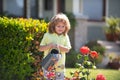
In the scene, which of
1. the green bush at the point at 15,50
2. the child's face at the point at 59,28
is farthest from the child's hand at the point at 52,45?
the green bush at the point at 15,50

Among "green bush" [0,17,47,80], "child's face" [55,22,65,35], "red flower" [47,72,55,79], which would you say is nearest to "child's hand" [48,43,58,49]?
"child's face" [55,22,65,35]

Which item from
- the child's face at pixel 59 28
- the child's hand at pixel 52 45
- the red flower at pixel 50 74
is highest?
the child's face at pixel 59 28

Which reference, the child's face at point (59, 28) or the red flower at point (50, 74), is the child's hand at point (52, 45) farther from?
the red flower at point (50, 74)

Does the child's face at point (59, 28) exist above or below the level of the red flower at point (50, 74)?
above

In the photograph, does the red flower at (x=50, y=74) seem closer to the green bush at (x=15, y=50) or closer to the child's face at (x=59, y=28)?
the child's face at (x=59, y=28)

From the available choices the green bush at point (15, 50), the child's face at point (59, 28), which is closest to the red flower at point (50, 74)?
the child's face at point (59, 28)

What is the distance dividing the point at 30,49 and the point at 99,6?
12.7 metres

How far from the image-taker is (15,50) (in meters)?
8.05

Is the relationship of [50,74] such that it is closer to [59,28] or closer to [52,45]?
[52,45]

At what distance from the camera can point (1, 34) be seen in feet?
26.4

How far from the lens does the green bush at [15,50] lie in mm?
8031

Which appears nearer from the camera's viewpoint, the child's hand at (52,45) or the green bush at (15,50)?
the child's hand at (52,45)

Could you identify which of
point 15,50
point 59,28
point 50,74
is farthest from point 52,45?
point 15,50

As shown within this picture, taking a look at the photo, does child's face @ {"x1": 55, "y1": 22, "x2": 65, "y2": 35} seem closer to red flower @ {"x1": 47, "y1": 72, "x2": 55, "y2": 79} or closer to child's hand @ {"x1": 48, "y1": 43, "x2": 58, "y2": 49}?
child's hand @ {"x1": 48, "y1": 43, "x2": 58, "y2": 49}
